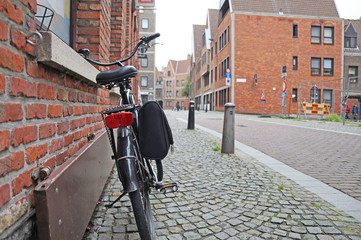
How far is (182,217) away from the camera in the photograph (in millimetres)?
2365

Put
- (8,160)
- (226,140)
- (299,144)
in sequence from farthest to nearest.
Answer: (299,144)
(226,140)
(8,160)

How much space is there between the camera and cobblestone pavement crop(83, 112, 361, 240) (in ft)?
6.81

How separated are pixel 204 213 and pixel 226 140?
2933 mm

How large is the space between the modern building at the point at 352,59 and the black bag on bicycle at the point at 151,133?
31.6m

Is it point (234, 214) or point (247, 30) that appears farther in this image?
point (247, 30)

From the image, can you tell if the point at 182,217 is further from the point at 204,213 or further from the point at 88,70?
the point at 88,70

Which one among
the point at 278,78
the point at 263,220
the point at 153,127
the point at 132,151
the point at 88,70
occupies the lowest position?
the point at 263,220

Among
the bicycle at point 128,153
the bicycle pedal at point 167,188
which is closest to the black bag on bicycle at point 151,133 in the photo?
the bicycle at point 128,153

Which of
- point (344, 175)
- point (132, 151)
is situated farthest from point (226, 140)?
point (132, 151)

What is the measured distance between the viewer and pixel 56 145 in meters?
1.70

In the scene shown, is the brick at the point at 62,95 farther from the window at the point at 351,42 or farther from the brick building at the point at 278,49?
the window at the point at 351,42

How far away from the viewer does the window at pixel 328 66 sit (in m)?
27.1

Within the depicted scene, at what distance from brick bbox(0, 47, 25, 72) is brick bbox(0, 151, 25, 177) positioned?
380 millimetres

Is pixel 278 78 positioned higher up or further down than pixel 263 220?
higher up
